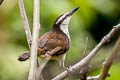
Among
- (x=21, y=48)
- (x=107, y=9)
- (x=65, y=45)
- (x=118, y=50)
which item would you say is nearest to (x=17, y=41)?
(x=21, y=48)

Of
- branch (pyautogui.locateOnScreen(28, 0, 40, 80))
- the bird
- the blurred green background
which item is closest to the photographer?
branch (pyautogui.locateOnScreen(28, 0, 40, 80))

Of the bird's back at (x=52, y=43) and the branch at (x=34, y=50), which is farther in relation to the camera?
the bird's back at (x=52, y=43)

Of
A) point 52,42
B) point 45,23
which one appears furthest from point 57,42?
point 45,23

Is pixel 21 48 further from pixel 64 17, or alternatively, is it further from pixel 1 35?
pixel 64 17

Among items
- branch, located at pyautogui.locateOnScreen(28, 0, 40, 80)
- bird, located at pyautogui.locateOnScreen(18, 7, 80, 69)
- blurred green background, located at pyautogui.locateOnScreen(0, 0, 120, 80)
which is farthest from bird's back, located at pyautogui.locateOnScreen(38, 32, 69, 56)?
branch, located at pyautogui.locateOnScreen(28, 0, 40, 80)

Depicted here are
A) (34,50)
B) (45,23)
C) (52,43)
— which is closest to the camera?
(34,50)

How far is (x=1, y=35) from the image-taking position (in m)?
3.54

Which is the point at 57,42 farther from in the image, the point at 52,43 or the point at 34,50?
the point at 34,50

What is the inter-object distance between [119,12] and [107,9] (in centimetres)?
23

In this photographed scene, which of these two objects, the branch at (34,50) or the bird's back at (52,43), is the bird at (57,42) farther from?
the branch at (34,50)

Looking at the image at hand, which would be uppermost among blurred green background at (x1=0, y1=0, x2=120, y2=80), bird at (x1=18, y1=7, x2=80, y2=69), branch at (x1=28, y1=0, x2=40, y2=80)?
branch at (x1=28, y1=0, x2=40, y2=80)

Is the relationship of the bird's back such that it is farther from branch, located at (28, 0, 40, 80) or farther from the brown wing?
branch, located at (28, 0, 40, 80)

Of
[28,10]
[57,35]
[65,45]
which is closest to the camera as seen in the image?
[65,45]

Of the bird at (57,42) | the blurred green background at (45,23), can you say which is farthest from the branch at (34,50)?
the blurred green background at (45,23)
